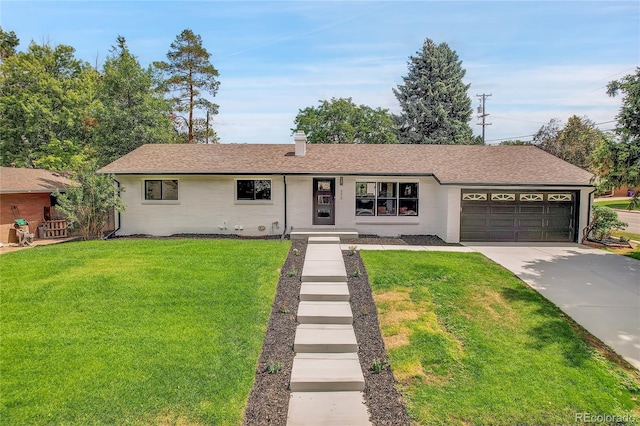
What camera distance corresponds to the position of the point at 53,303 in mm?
7574

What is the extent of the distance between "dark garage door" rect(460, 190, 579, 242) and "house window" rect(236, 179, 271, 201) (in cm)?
809

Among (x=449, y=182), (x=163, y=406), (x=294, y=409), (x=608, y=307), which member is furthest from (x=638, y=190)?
(x=163, y=406)

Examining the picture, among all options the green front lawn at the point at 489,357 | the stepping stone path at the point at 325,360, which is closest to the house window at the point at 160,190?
the stepping stone path at the point at 325,360

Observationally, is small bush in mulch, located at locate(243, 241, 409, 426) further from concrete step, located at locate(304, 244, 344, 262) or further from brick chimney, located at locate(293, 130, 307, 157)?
brick chimney, located at locate(293, 130, 307, 157)

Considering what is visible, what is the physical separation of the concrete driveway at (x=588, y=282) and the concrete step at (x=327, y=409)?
4.74 metres

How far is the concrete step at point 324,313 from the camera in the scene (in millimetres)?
7305

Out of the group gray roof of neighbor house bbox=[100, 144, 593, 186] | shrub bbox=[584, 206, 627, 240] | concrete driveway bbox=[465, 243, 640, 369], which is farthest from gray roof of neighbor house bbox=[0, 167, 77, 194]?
shrub bbox=[584, 206, 627, 240]

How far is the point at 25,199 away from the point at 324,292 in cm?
1661

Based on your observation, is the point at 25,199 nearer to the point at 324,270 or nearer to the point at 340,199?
the point at 340,199

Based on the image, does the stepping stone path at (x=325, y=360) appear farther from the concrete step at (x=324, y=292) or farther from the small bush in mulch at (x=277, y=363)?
the small bush in mulch at (x=277, y=363)

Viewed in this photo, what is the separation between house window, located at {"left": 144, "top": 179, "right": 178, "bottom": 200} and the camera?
50.8 feet

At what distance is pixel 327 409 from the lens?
5.09 metres

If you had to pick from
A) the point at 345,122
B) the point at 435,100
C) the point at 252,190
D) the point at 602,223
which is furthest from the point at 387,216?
the point at 435,100
